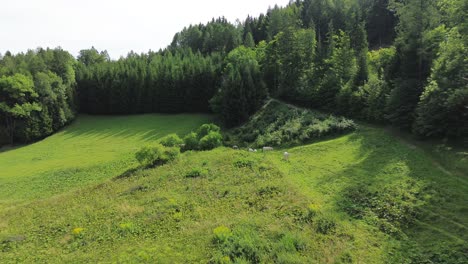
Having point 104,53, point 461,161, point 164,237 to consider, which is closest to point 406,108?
point 461,161

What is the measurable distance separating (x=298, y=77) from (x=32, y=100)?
5030 centimetres

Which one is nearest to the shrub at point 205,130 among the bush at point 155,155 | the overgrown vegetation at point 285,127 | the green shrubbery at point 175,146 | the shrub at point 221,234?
the green shrubbery at point 175,146

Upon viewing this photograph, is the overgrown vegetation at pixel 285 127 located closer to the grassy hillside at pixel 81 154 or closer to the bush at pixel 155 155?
the bush at pixel 155 155

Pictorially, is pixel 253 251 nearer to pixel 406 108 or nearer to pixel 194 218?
pixel 194 218

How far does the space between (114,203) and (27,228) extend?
18.0 ft

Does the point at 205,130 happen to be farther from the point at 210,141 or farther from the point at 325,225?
the point at 325,225

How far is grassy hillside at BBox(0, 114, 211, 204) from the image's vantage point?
1337 inches

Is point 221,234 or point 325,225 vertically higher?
point 221,234

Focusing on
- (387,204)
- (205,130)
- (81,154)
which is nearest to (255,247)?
(387,204)

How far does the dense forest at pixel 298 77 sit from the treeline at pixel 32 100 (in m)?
0.18

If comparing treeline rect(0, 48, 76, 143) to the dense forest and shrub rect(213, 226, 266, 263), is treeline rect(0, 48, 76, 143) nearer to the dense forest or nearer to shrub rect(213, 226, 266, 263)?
the dense forest

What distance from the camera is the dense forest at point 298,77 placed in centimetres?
2694

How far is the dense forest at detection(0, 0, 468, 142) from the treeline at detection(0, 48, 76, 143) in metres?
0.18

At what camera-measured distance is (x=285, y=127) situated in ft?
135
